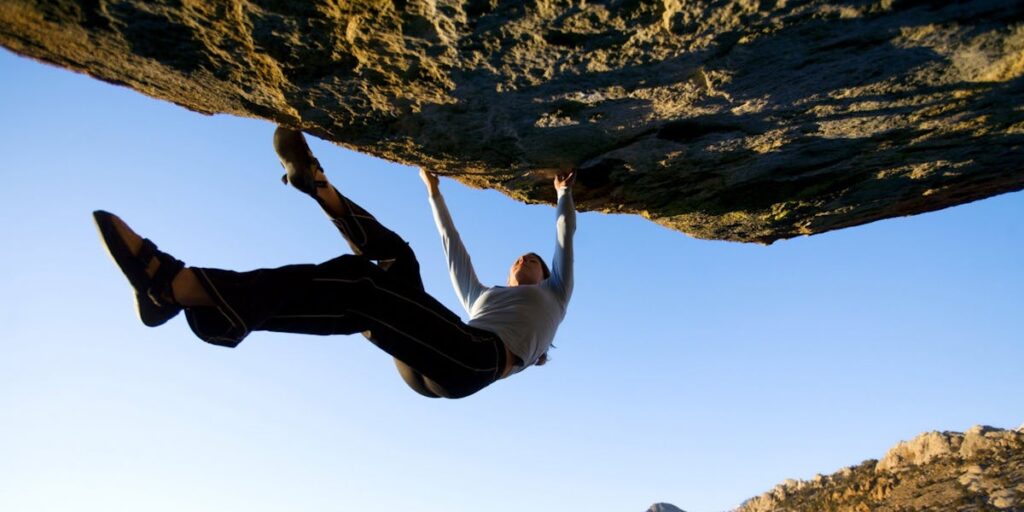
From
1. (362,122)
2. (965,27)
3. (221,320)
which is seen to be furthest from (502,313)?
(965,27)

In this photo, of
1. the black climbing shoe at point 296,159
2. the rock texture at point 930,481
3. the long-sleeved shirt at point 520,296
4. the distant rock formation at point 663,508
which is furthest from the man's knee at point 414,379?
the distant rock formation at point 663,508

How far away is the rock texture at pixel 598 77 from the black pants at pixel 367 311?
0.69m

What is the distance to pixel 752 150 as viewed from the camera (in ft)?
13.4

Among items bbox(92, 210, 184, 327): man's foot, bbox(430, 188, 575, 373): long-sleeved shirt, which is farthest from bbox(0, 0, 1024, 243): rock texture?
bbox(92, 210, 184, 327): man's foot

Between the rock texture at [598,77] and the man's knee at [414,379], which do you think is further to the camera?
the man's knee at [414,379]

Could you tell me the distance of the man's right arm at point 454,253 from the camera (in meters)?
4.74

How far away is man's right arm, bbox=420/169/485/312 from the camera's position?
4.74m

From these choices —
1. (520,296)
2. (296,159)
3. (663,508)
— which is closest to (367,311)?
(296,159)

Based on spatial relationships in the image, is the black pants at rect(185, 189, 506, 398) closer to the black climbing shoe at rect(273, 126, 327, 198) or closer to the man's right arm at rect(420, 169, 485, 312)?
the black climbing shoe at rect(273, 126, 327, 198)

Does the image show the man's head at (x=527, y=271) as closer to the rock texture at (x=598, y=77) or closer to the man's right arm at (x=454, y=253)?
the man's right arm at (x=454, y=253)

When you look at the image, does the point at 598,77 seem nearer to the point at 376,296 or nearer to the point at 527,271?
the point at 376,296

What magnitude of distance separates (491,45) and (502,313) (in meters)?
1.93

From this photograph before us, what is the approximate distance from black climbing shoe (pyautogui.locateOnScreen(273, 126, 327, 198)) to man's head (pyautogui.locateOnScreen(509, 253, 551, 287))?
166 centimetres

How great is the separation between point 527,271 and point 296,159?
191cm
